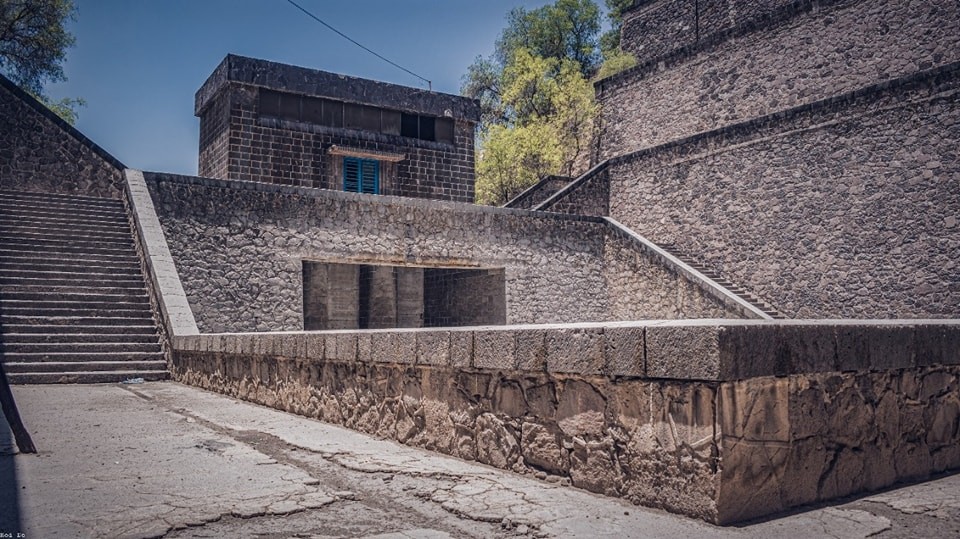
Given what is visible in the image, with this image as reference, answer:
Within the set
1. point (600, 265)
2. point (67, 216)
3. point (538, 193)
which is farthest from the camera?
point (538, 193)

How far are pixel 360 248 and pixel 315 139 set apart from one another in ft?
20.0

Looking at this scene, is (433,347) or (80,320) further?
(80,320)

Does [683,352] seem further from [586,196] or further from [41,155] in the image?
[41,155]

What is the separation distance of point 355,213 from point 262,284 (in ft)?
7.11

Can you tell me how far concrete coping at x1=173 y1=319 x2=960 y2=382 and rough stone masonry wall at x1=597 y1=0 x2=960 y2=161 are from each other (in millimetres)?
14779

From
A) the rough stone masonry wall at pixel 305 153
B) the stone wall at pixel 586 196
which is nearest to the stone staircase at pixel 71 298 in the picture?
the rough stone masonry wall at pixel 305 153

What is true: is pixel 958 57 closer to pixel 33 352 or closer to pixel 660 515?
pixel 660 515

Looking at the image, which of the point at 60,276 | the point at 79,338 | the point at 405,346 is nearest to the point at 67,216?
the point at 60,276

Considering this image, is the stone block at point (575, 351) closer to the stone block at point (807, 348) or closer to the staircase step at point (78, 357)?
the stone block at point (807, 348)

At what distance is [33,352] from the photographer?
8750mm

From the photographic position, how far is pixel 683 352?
8.84 feet

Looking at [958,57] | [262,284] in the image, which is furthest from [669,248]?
[262,284]

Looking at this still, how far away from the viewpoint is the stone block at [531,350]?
3.34 m

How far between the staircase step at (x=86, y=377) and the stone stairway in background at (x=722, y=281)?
10532 millimetres
